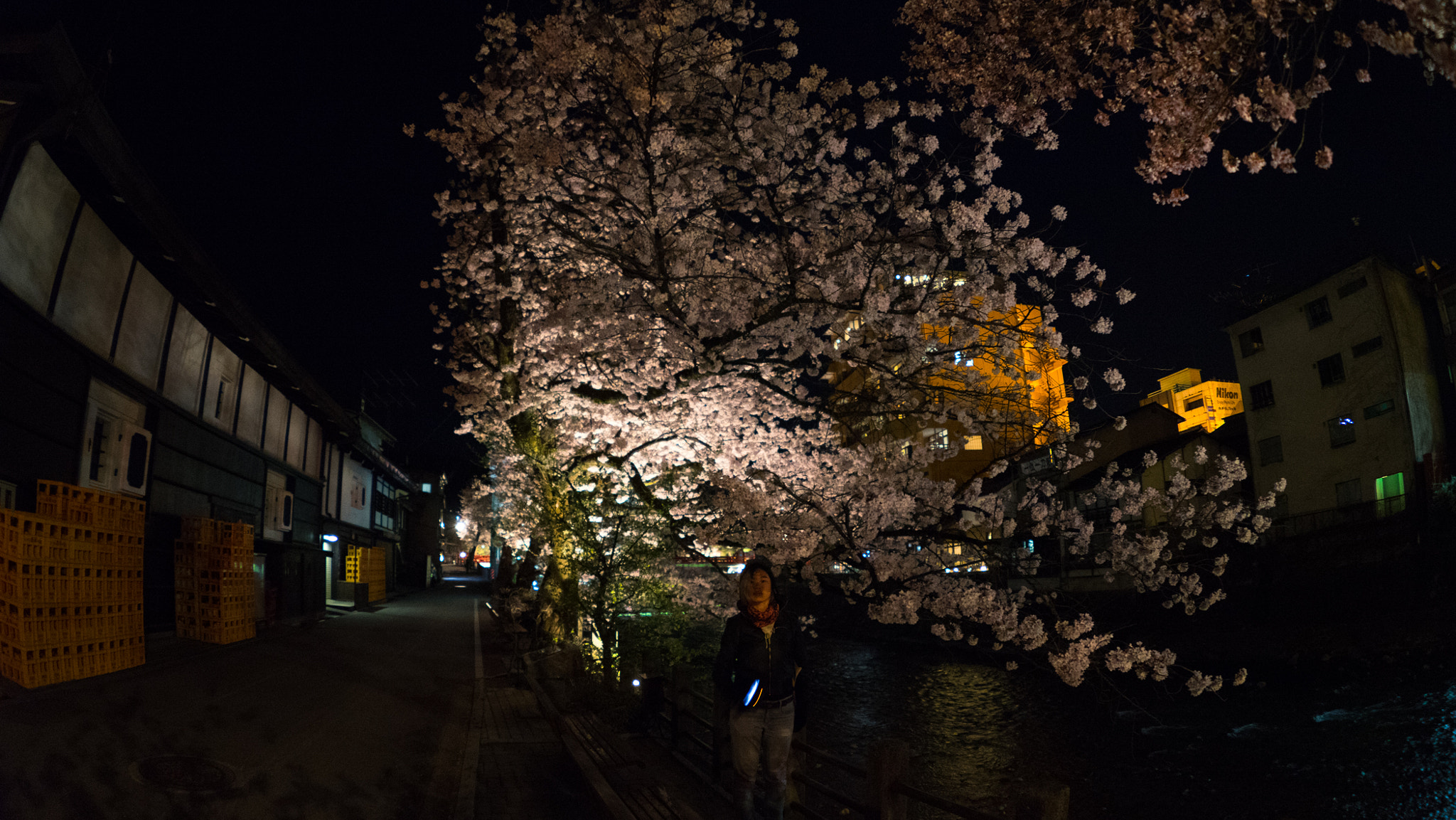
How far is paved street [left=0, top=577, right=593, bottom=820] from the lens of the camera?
5.73 m

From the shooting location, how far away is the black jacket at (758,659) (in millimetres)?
5156

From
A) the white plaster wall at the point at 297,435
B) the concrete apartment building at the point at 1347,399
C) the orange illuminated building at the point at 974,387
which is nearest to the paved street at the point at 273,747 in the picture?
the orange illuminated building at the point at 974,387

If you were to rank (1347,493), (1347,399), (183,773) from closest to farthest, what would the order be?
(183,773), (1347,493), (1347,399)

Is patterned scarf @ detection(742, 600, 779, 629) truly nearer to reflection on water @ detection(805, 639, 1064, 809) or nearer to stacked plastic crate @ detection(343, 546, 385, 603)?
reflection on water @ detection(805, 639, 1064, 809)

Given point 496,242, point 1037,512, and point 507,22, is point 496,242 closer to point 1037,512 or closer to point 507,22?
point 507,22

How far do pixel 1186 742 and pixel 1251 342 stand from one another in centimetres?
2191

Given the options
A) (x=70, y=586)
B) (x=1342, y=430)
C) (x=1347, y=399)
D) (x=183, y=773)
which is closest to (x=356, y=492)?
(x=70, y=586)

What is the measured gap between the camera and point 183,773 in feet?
20.5

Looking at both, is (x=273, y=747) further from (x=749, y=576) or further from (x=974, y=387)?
(x=974, y=387)

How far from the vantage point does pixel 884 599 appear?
9.99 metres

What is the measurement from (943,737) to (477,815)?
13.3 meters

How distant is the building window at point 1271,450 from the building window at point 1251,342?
12.1 feet

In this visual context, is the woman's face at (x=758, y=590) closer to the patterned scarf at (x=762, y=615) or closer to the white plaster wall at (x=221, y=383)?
the patterned scarf at (x=762, y=615)

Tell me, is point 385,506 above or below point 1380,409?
below
